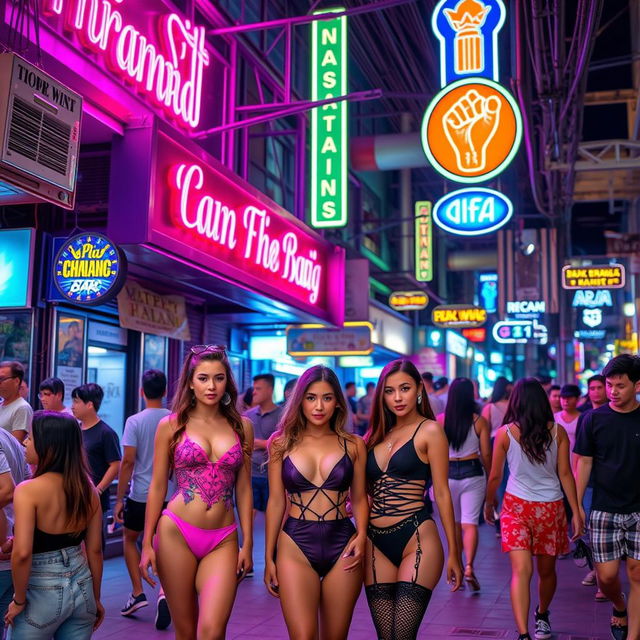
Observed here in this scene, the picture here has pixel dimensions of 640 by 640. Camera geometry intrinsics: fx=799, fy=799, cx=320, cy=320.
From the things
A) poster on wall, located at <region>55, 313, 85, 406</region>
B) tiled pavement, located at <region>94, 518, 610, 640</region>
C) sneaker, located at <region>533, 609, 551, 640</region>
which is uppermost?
poster on wall, located at <region>55, 313, 85, 406</region>

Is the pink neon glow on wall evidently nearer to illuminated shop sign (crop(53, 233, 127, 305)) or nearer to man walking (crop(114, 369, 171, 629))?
illuminated shop sign (crop(53, 233, 127, 305))

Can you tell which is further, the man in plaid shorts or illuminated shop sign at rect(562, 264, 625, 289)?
illuminated shop sign at rect(562, 264, 625, 289)

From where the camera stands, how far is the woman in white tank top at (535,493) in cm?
599

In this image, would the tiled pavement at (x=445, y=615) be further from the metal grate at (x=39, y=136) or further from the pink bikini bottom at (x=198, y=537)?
the metal grate at (x=39, y=136)

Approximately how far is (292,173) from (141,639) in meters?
12.5

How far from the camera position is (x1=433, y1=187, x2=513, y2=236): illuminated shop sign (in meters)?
12.5

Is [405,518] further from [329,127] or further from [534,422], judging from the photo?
[329,127]

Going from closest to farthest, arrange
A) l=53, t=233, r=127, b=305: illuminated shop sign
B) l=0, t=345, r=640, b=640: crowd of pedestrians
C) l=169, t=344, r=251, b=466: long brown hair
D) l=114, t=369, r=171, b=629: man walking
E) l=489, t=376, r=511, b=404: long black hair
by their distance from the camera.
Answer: l=0, t=345, r=640, b=640: crowd of pedestrians
l=169, t=344, r=251, b=466: long brown hair
l=114, t=369, r=171, b=629: man walking
l=53, t=233, r=127, b=305: illuminated shop sign
l=489, t=376, r=511, b=404: long black hair

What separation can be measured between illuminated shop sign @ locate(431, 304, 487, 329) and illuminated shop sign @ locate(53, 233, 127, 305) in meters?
18.4

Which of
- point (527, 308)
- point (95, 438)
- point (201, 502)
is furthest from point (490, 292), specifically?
point (201, 502)

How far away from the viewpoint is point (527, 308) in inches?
928

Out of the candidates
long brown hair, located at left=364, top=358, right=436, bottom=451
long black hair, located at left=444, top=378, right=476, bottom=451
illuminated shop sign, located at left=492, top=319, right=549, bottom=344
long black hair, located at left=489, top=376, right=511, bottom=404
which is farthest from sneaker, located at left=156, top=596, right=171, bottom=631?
illuminated shop sign, located at left=492, top=319, right=549, bottom=344

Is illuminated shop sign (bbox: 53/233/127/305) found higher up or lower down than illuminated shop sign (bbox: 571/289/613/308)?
lower down

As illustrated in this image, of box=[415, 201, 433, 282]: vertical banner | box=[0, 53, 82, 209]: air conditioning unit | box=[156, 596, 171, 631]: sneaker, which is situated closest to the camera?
box=[0, 53, 82, 209]: air conditioning unit
